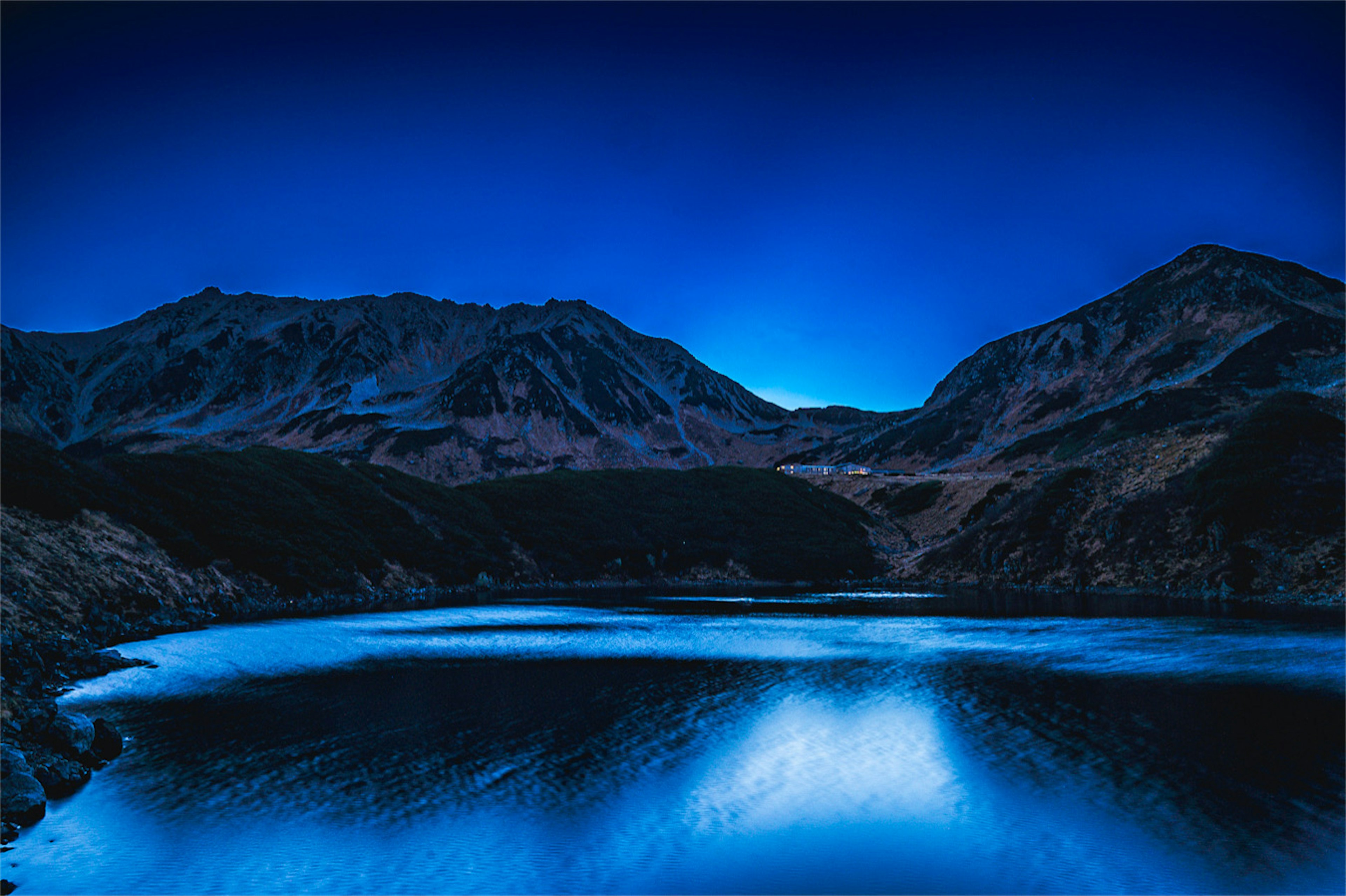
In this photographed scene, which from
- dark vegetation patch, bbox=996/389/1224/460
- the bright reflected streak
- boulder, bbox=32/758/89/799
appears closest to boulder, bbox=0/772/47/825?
boulder, bbox=32/758/89/799

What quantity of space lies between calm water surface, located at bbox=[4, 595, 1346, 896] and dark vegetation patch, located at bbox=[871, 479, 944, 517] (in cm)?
10997

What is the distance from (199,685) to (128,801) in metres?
18.8

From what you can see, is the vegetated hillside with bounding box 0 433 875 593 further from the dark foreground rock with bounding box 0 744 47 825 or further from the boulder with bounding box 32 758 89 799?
the dark foreground rock with bounding box 0 744 47 825

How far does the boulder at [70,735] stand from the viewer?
26.0 m

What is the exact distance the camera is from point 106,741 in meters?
27.7

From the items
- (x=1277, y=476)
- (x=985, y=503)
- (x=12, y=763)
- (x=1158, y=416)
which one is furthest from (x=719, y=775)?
(x=1158, y=416)

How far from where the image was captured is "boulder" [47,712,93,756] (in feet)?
85.3

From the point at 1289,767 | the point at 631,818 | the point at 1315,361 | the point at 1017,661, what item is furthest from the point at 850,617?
the point at 1315,361

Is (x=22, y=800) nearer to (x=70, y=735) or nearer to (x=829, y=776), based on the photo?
(x=70, y=735)

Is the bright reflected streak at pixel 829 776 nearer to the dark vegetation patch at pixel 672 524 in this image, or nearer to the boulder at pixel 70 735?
the boulder at pixel 70 735

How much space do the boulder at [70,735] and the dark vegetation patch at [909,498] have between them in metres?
147

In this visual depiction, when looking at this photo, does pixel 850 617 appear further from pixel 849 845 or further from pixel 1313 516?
pixel 849 845

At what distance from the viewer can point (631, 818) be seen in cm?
2152

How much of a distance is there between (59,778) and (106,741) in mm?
4442
